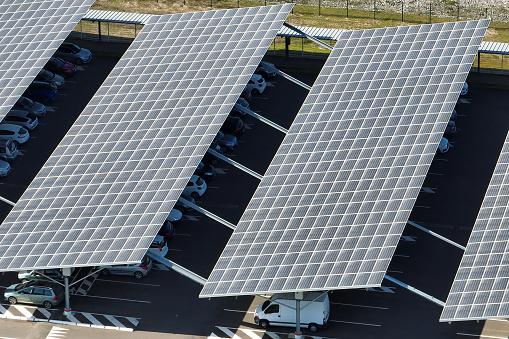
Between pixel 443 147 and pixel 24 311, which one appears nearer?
pixel 24 311

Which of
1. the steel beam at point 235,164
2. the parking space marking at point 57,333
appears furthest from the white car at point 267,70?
the parking space marking at point 57,333

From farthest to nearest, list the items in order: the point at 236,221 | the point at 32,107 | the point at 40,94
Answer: the point at 40,94 → the point at 32,107 → the point at 236,221

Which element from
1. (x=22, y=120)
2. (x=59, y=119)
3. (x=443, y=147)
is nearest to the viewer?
(x=443, y=147)

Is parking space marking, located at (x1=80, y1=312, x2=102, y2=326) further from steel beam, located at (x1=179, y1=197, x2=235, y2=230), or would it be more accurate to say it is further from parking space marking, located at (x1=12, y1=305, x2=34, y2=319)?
steel beam, located at (x1=179, y1=197, x2=235, y2=230)

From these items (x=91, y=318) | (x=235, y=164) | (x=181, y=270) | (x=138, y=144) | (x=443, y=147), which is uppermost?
(x=443, y=147)

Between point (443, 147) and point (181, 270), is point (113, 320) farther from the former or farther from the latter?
point (443, 147)

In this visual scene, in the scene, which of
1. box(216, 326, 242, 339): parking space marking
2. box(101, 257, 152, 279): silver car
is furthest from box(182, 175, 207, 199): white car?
box(216, 326, 242, 339): parking space marking

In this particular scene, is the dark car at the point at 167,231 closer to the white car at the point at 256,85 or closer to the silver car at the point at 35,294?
the silver car at the point at 35,294

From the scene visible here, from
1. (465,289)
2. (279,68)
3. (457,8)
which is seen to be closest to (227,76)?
(279,68)

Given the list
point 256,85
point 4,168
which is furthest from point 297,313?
point 256,85
